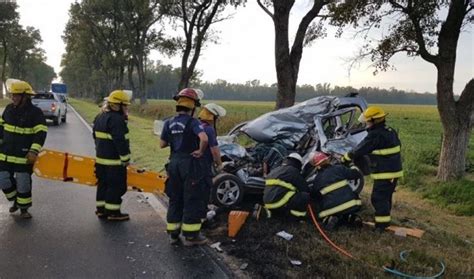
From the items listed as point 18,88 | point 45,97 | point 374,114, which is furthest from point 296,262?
point 45,97

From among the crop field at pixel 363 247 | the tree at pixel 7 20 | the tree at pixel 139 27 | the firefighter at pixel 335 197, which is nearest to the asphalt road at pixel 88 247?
the crop field at pixel 363 247

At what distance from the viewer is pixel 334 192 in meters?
5.99

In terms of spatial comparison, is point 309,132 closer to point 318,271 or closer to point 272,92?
point 318,271

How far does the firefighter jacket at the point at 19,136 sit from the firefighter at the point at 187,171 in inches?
83.1

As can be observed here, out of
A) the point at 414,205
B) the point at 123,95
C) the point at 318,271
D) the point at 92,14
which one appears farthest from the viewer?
the point at 92,14

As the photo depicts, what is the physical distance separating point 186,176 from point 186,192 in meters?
0.19

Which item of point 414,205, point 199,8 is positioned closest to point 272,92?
point 199,8

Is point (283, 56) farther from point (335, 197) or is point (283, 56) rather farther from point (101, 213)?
point (101, 213)

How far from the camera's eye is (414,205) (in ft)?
29.4

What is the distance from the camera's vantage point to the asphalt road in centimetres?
443

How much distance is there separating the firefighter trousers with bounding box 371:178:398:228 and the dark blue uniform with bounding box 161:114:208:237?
2.45 meters

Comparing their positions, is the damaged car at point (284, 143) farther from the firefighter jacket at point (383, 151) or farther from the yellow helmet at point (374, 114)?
the yellow helmet at point (374, 114)

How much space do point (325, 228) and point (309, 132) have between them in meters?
2.16

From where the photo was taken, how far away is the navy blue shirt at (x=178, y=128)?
534cm
